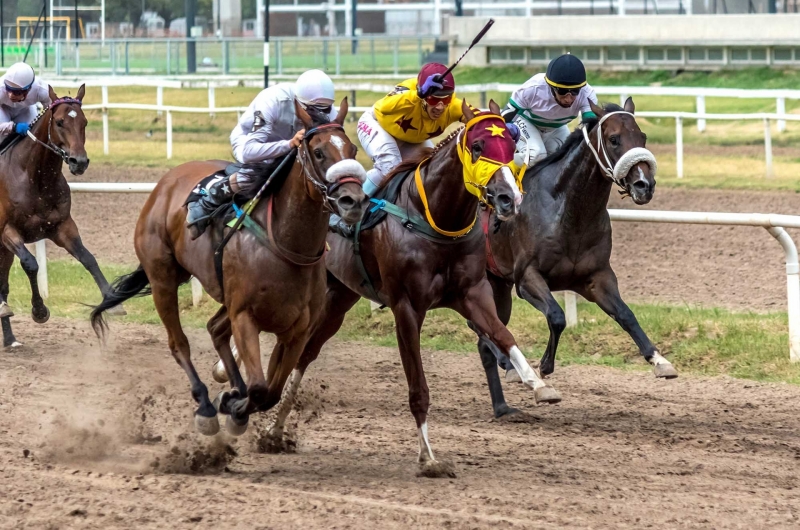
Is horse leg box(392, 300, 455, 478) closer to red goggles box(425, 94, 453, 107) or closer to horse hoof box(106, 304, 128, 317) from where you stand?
red goggles box(425, 94, 453, 107)

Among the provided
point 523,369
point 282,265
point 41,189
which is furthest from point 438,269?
point 41,189

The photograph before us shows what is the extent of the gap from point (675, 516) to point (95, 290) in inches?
263

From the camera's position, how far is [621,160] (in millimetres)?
5914

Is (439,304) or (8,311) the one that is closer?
(439,304)

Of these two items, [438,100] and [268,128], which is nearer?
[268,128]

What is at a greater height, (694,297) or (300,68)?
(300,68)

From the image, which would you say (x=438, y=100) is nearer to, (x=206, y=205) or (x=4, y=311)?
(x=206, y=205)

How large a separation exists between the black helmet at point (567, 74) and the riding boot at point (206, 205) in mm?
2119

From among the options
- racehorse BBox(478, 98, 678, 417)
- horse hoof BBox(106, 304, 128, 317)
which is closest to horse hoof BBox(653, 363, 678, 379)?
racehorse BBox(478, 98, 678, 417)

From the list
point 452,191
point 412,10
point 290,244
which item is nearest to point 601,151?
point 452,191

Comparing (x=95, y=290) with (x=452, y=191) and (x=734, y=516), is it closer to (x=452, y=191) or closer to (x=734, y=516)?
(x=452, y=191)

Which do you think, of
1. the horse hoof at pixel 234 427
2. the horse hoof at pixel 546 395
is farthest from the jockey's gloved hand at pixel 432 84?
the horse hoof at pixel 234 427

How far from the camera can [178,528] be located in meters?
4.16

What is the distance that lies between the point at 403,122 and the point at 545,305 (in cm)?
125
